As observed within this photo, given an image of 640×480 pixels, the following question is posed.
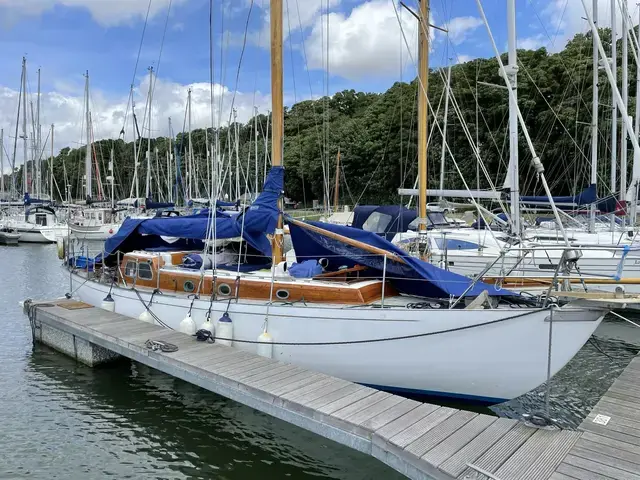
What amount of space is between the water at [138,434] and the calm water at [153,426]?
14mm

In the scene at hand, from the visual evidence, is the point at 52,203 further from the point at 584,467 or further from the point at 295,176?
the point at 584,467

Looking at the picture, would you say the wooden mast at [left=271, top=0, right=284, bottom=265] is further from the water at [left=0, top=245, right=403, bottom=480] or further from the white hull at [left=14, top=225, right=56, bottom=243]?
the white hull at [left=14, top=225, right=56, bottom=243]

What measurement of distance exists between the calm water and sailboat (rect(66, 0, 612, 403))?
45.4 inches

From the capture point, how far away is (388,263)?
861cm

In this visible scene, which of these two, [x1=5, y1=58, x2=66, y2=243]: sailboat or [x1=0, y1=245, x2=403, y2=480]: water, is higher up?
[x1=5, y1=58, x2=66, y2=243]: sailboat

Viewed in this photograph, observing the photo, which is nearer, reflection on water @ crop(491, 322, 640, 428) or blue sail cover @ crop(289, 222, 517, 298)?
reflection on water @ crop(491, 322, 640, 428)

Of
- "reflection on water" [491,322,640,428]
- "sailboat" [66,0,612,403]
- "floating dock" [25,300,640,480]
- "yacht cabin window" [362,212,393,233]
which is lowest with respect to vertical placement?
"reflection on water" [491,322,640,428]

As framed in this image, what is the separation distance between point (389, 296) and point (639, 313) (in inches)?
398

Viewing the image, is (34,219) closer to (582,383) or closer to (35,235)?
(35,235)

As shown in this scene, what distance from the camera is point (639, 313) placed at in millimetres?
14852

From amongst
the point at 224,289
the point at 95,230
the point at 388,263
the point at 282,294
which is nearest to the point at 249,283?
the point at 224,289

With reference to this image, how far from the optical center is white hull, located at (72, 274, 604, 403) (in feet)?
22.1

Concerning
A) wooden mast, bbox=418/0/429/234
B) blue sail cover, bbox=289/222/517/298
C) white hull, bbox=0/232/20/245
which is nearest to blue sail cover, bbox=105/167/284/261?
blue sail cover, bbox=289/222/517/298

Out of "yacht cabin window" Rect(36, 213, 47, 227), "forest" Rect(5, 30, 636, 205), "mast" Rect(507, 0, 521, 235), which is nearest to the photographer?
"mast" Rect(507, 0, 521, 235)
